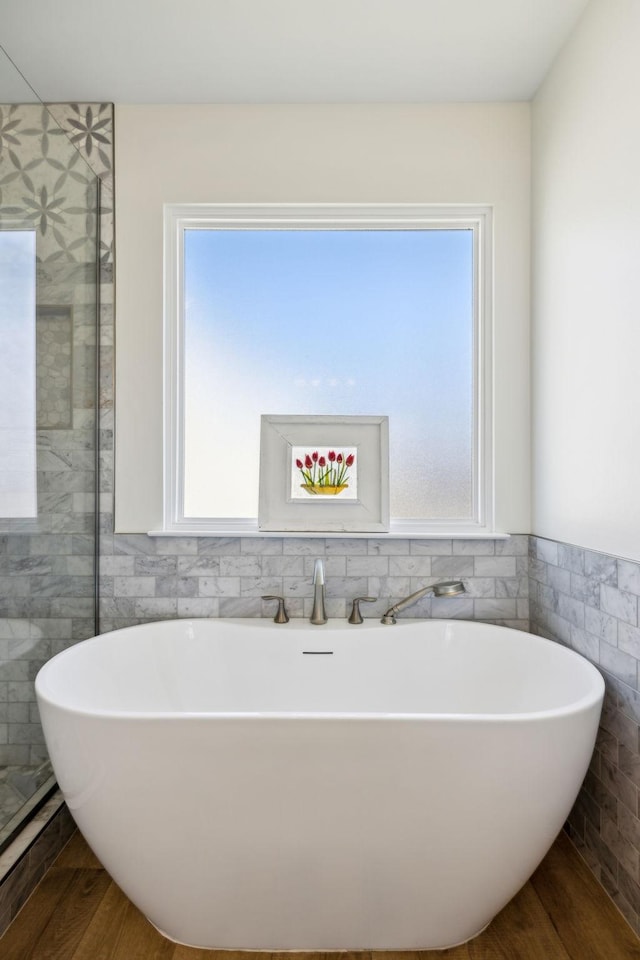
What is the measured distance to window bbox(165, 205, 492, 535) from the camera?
2418 mm

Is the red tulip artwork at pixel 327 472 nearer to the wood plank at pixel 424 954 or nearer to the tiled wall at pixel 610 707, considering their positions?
the tiled wall at pixel 610 707

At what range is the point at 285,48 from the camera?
201cm

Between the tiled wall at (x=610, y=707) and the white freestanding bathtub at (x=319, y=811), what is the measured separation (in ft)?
0.49

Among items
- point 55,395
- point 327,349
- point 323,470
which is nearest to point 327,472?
point 323,470

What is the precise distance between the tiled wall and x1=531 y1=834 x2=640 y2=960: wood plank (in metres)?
0.04

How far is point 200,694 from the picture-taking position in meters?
2.15

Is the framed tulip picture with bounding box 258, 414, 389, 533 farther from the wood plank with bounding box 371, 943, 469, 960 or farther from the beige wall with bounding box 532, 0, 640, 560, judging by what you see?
the wood plank with bounding box 371, 943, 469, 960

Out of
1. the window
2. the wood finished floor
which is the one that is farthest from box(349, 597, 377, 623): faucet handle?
the wood finished floor

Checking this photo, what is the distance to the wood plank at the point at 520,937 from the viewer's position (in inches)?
58.9

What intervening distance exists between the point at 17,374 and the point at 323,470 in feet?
3.65

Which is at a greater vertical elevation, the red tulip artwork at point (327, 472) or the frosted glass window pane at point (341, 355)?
the frosted glass window pane at point (341, 355)

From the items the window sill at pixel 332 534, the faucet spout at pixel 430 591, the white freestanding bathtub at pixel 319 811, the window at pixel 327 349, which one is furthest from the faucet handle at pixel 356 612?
the white freestanding bathtub at pixel 319 811

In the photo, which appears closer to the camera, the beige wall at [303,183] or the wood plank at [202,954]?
the wood plank at [202,954]

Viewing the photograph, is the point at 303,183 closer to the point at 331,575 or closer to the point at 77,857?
the point at 331,575
